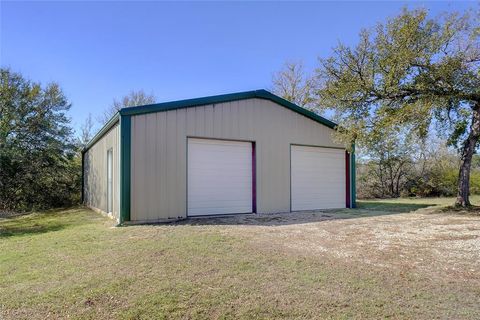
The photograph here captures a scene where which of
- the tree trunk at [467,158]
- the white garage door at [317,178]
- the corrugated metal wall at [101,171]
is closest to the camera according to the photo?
the corrugated metal wall at [101,171]

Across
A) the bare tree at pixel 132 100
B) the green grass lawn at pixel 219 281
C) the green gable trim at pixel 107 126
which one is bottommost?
the green grass lawn at pixel 219 281

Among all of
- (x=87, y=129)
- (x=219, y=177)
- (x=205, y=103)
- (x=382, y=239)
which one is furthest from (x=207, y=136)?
(x=87, y=129)

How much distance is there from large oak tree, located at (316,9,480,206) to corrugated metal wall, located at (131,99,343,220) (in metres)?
1.53

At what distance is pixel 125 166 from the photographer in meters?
7.86

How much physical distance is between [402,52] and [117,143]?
784 cm

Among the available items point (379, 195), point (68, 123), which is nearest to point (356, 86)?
point (379, 195)

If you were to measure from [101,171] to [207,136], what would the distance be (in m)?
4.72

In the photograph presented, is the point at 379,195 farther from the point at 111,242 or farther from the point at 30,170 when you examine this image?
the point at 30,170

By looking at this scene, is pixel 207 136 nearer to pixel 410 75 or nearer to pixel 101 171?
pixel 101 171

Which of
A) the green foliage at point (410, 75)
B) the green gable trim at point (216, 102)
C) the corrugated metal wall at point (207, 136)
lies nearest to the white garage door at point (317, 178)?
the corrugated metal wall at point (207, 136)

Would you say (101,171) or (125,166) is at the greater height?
(125,166)

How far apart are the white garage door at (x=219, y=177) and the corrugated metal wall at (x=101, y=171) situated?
1.88m

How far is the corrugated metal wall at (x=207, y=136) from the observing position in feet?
26.6

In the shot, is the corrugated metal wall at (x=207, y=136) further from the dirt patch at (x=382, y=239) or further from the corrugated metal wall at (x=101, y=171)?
the dirt patch at (x=382, y=239)
